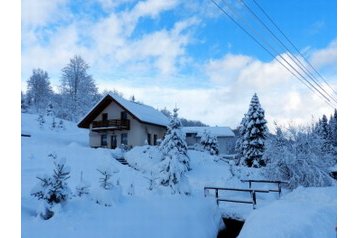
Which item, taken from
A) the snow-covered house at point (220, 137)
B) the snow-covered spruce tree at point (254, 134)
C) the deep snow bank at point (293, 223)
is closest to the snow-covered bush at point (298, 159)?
the deep snow bank at point (293, 223)

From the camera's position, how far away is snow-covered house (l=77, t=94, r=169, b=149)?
26188 mm

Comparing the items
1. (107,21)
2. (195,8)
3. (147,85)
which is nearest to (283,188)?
(147,85)

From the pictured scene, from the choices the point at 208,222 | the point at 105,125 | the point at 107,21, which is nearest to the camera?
the point at 107,21

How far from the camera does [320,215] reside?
5.97 meters

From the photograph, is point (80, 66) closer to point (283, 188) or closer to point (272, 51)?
point (283, 188)

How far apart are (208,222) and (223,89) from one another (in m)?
3.74

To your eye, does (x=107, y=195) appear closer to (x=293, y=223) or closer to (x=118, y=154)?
(x=293, y=223)

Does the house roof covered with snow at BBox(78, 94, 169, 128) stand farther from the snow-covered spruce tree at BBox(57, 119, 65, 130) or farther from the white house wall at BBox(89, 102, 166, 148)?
A: the snow-covered spruce tree at BBox(57, 119, 65, 130)

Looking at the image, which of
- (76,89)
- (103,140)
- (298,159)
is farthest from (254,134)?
(76,89)

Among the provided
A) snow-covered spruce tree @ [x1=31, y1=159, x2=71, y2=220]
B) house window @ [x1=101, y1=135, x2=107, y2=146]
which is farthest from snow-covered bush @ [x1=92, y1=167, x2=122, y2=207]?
house window @ [x1=101, y1=135, x2=107, y2=146]

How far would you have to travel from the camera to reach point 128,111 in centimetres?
2575

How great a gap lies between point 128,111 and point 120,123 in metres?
1.34

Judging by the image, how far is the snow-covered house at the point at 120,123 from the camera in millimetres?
26188

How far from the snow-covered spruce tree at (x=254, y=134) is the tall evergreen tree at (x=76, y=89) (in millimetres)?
24564
